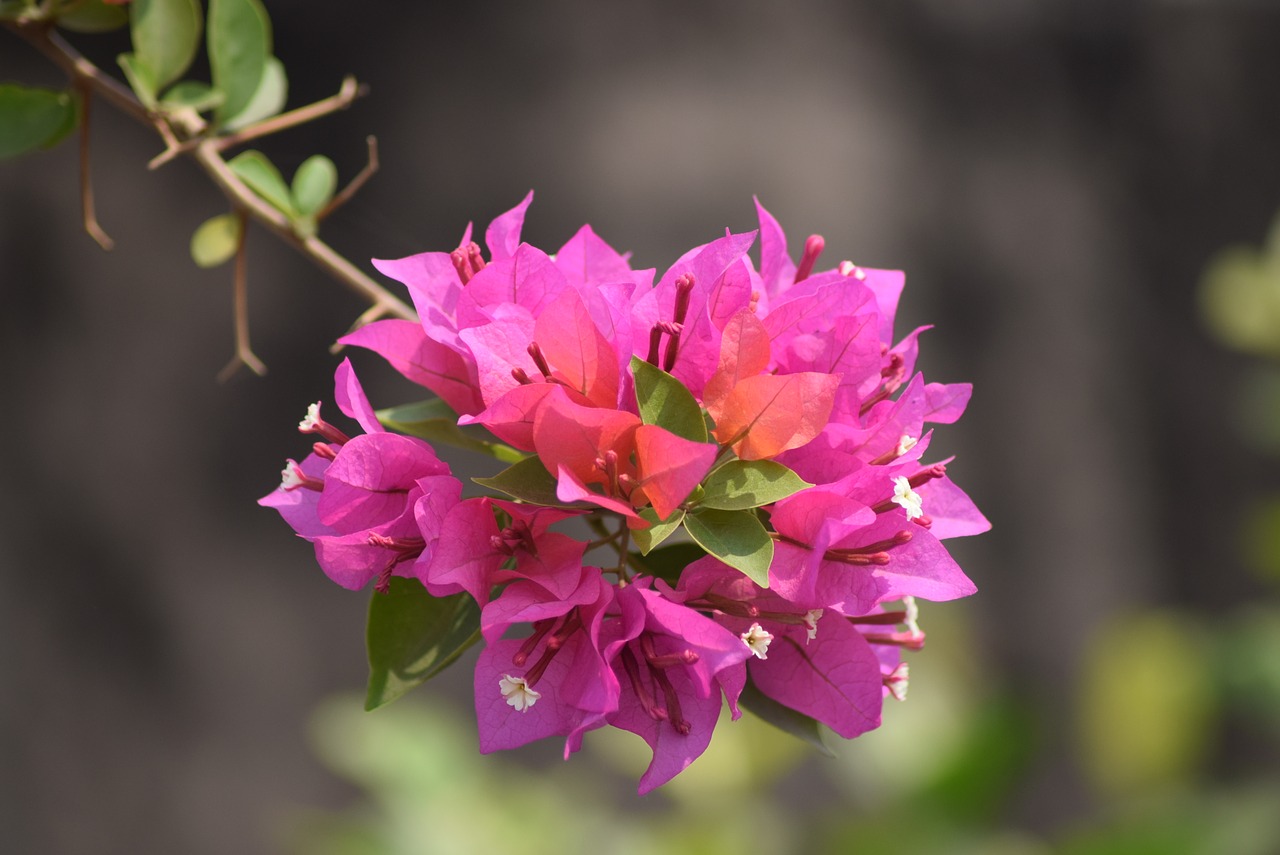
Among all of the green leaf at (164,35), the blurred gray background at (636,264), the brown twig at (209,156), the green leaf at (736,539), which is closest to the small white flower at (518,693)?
the green leaf at (736,539)

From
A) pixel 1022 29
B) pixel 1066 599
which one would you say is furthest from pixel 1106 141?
pixel 1066 599

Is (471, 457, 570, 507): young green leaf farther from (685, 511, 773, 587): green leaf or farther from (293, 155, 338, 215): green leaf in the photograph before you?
(293, 155, 338, 215): green leaf

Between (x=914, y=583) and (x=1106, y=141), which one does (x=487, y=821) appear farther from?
(x=1106, y=141)

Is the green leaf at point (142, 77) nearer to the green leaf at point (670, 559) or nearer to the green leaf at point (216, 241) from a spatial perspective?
the green leaf at point (216, 241)

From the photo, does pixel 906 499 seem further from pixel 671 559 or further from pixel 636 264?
pixel 636 264

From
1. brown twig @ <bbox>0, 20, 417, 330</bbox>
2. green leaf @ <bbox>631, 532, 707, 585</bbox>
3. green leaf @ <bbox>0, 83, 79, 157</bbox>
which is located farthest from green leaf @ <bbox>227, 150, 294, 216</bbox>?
green leaf @ <bbox>631, 532, 707, 585</bbox>

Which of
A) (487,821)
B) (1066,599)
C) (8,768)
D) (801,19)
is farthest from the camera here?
(1066,599)

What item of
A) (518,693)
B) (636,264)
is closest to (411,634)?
(518,693)
